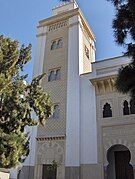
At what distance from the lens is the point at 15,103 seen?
1131 centimetres

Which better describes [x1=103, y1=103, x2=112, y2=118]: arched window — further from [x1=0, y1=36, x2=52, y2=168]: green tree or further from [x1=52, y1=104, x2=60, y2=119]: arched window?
[x1=0, y1=36, x2=52, y2=168]: green tree

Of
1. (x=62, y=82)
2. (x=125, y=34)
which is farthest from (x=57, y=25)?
(x=125, y=34)

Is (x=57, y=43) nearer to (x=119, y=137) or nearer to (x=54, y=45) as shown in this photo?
(x=54, y=45)

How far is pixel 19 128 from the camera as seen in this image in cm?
1139

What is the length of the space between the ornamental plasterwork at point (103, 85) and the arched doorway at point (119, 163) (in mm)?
3711

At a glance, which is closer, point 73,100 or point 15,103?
point 15,103

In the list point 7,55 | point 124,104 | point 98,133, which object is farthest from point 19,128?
point 124,104

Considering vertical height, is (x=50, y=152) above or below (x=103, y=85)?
below

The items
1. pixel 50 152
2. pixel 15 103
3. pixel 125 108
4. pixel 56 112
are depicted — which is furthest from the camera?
pixel 56 112

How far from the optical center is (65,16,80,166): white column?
1712 centimetres

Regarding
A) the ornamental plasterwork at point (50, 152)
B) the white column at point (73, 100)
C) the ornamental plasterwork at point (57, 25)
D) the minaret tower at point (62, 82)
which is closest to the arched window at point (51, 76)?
the minaret tower at point (62, 82)

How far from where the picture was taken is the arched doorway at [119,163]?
54.0 feet

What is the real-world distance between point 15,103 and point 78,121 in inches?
293

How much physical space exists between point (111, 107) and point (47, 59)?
7285mm
